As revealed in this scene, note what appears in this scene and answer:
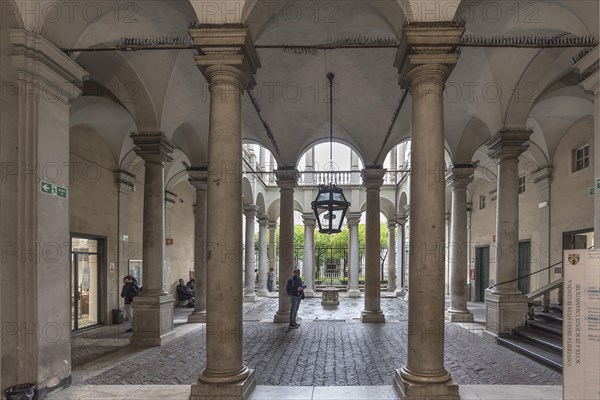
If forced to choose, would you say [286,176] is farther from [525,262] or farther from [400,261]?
[400,261]

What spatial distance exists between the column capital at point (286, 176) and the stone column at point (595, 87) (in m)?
8.67

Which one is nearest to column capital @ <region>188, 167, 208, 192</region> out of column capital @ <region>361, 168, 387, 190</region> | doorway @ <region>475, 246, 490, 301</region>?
column capital @ <region>361, 168, 387, 190</region>

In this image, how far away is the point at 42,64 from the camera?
671 cm

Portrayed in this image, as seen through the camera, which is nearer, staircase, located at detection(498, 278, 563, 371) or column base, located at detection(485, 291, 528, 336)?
staircase, located at detection(498, 278, 563, 371)

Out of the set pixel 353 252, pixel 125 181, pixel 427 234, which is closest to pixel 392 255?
pixel 353 252

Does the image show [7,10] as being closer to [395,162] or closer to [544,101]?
[544,101]

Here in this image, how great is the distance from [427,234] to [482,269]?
17.9 metres

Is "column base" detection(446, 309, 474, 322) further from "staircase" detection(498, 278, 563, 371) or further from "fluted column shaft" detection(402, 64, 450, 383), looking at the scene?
"fluted column shaft" detection(402, 64, 450, 383)

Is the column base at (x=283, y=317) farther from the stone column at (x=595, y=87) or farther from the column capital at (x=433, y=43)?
the column capital at (x=433, y=43)

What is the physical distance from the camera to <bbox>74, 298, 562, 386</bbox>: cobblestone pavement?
7.79 metres

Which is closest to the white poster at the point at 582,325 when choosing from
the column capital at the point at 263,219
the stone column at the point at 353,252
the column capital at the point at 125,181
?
the column capital at the point at 125,181

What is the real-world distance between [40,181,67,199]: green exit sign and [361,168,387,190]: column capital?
30.3 feet

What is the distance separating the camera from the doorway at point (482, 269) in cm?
2166

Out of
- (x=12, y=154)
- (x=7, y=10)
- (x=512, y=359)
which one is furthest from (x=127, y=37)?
(x=512, y=359)
